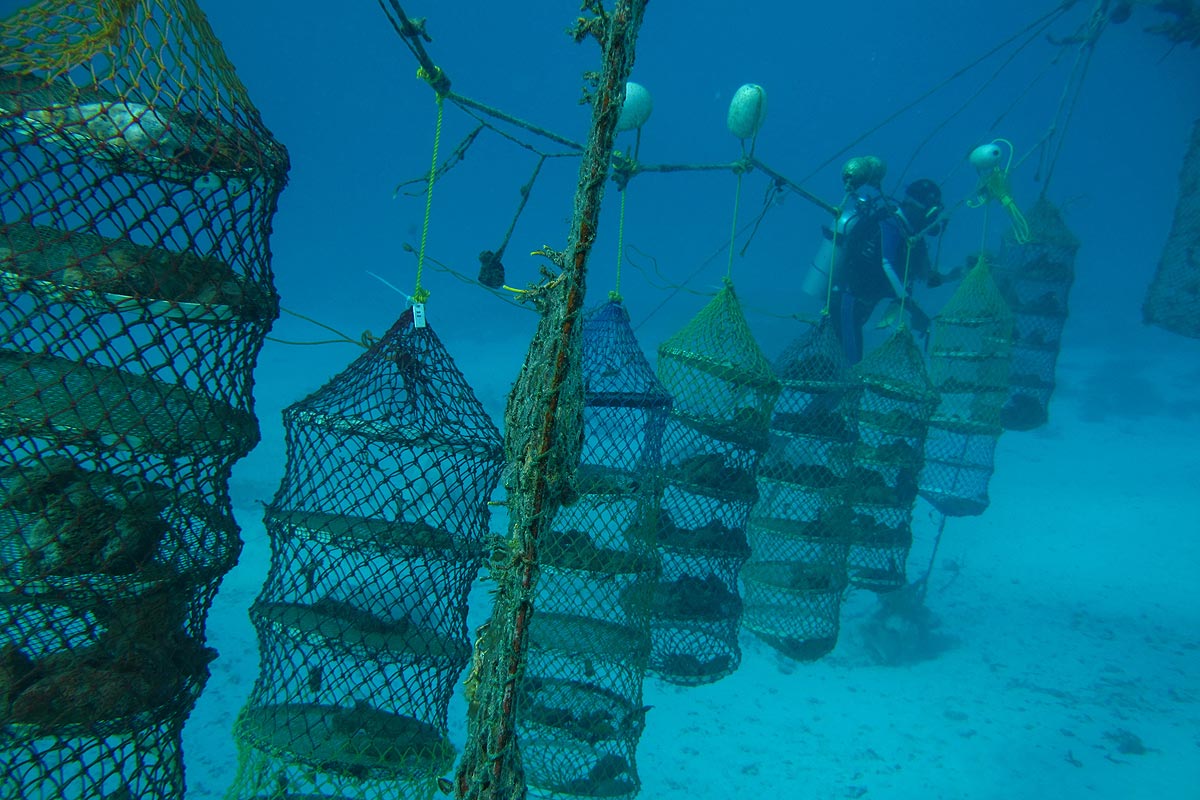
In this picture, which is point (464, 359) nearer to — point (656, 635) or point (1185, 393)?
point (656, 635)

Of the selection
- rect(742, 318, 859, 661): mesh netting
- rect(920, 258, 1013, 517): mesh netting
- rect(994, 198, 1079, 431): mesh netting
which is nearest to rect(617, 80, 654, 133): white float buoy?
rect(742, 318, 859, 661): mesh netting

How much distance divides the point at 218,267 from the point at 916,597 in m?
10.3

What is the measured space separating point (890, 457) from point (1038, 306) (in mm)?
3511

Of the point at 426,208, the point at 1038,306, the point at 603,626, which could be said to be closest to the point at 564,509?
the point at 603,626

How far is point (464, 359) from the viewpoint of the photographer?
1003 inches

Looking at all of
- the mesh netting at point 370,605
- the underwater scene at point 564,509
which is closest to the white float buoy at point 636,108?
the underwater scene at point 564,509

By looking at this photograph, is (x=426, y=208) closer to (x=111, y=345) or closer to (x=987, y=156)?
(x=111, y=345)

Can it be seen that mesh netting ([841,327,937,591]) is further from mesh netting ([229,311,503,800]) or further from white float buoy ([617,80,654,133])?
mesh netting ([229,311,503,800])

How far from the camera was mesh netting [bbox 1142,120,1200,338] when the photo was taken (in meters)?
8.28

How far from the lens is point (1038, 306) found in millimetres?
8203

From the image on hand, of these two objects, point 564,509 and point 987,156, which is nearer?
point 564,509

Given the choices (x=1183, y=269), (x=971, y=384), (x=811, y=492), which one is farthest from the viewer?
(x=1183, y=269)

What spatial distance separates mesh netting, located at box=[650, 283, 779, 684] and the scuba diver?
10.6 feet

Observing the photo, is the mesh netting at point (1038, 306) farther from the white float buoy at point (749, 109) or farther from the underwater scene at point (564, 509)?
the white float buoy at point (749, 109)
